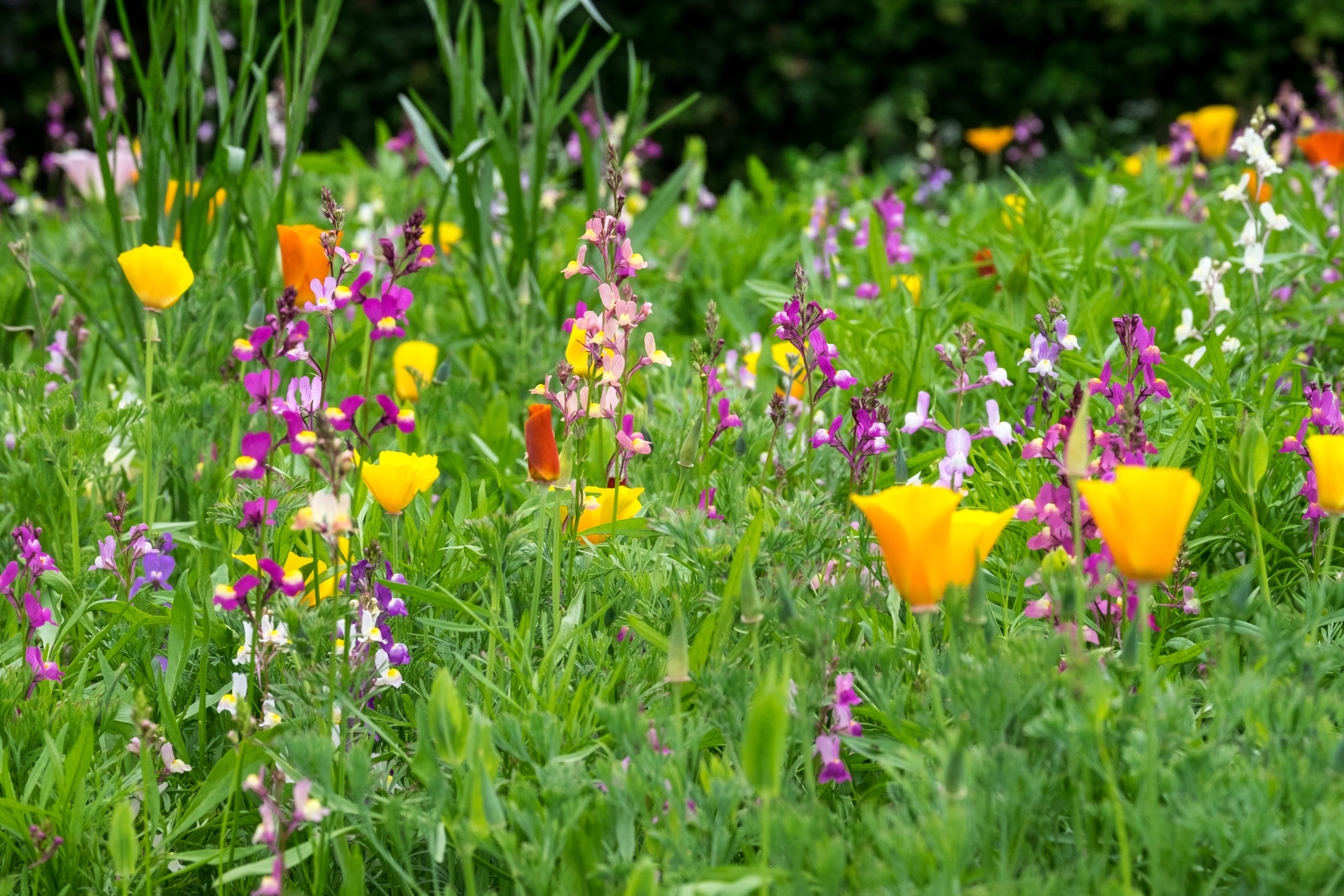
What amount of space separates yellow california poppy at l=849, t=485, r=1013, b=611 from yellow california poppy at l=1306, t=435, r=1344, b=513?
1.18 ft

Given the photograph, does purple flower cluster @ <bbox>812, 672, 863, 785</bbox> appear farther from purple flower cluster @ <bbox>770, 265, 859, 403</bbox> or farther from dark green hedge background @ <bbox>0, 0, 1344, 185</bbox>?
dark green hedge background @ <bbox>0, 0, 1344, 185</bbox>

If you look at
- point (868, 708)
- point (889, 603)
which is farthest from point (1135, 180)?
point (868, 708)

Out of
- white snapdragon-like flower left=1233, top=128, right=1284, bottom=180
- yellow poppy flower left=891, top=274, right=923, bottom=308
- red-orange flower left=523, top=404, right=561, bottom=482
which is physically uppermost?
white snapdragon-like flower left=1233, top=128, right=1284, bottom=180

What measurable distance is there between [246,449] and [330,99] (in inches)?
255

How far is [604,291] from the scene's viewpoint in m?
1.42

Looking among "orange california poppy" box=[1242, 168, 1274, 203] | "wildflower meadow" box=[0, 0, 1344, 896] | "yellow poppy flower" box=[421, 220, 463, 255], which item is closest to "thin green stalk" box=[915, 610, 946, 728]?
"wildflower meadow" box=[0, 0, 1344, 896]

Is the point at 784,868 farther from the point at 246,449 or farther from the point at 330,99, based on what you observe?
the point at 330,99

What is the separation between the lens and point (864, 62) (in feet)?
23.4

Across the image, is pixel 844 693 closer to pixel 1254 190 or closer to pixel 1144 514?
pixel 1144 514

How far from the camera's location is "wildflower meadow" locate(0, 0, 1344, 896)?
1.05m

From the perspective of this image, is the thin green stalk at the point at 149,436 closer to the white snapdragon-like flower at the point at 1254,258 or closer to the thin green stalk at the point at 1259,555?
the thin green stalk at the point at 1259,555

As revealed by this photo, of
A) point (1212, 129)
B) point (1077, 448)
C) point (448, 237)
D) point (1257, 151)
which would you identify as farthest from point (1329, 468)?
point (1212, 129)

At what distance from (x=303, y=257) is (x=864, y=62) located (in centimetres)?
600

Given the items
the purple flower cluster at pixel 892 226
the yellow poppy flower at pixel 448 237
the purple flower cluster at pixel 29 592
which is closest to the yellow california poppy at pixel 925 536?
the purple flower cluster at pixel 29 592
